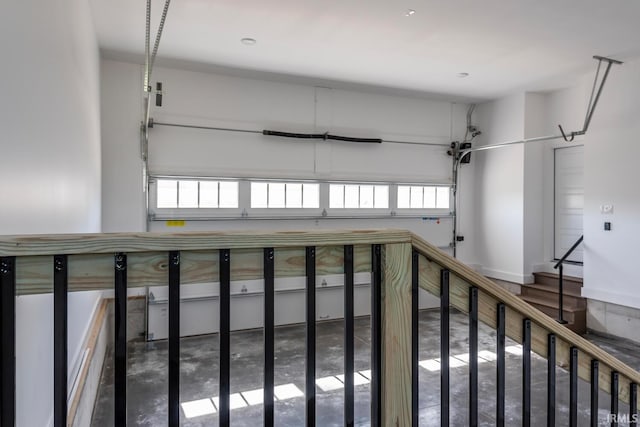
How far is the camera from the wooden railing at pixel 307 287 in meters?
0.85

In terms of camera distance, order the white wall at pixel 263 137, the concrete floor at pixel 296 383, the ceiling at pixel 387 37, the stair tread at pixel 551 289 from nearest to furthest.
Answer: the concrete floor at pixel 296 383
the ceiling at pixel 387 37
the white wall at pixel 263 137
the stair tread at pixel 551 289

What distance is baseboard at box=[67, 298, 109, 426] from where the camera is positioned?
2.27 metres

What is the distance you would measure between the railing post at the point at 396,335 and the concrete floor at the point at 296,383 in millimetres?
2090

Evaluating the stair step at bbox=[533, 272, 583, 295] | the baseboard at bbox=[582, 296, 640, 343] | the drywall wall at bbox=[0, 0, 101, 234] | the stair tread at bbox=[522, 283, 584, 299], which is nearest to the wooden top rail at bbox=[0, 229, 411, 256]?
the drywall wall at bbox=[0, 0, 101, 234]

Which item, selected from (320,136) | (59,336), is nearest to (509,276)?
(320,136)

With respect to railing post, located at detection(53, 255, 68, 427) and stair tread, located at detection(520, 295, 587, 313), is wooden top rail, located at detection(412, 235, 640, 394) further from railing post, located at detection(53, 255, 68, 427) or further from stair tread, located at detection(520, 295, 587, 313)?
stair tread, located at detection(520, 295, 587, 313)

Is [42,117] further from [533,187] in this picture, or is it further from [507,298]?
[533,187]

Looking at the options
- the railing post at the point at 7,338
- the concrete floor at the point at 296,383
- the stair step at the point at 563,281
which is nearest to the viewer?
the railing post at the point at 7,338

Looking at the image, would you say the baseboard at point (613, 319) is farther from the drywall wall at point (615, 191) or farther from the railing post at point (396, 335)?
the railing post at point (396, 335)

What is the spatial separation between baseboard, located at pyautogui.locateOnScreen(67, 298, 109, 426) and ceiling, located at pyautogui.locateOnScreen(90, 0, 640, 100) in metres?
2.58

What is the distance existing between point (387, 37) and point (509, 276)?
12.6ft

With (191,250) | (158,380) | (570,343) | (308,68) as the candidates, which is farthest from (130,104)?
(570,343)

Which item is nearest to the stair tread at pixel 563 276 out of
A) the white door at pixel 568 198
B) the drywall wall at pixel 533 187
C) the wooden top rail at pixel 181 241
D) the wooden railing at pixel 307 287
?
the drywall wall at pixel 533 187

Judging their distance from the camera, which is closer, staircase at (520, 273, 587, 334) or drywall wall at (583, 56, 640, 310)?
drywall wall at (583, 56, 640, 310)
